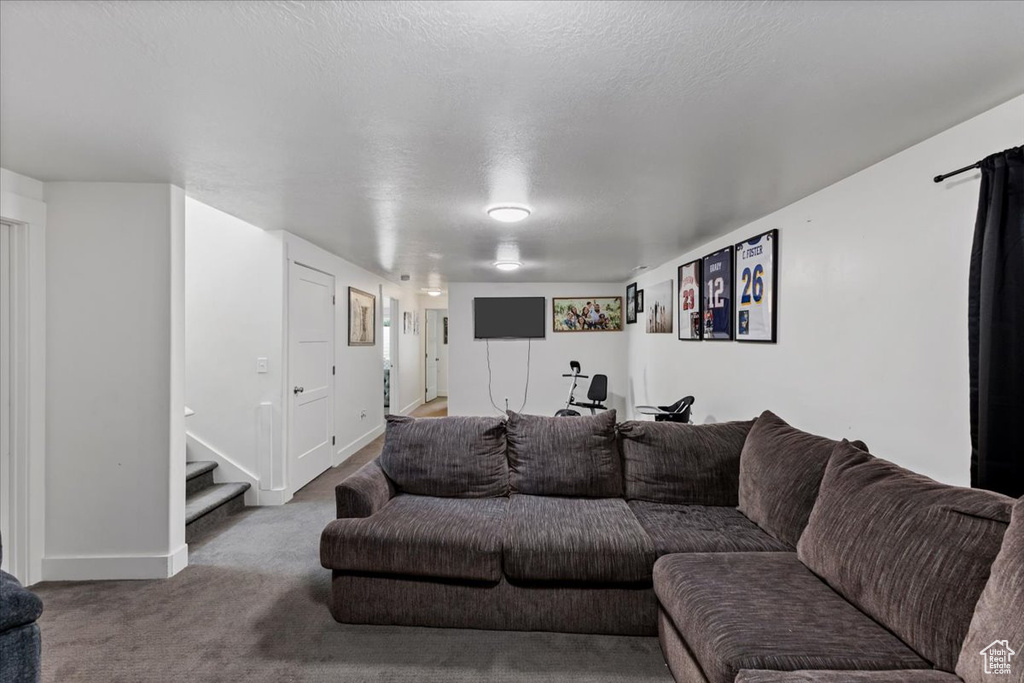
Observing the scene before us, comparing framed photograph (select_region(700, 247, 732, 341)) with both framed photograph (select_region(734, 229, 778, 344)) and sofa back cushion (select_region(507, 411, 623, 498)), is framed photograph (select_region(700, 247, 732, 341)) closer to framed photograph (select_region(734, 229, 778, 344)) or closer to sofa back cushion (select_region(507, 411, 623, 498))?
framed photograph (select_region(734, 229, 778, 344))

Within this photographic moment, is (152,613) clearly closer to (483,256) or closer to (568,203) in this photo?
(568,203)

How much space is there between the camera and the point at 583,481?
2.85m

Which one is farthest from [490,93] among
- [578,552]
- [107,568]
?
[107,568]

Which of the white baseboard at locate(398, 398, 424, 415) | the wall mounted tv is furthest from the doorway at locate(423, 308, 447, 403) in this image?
the wall mounted tv

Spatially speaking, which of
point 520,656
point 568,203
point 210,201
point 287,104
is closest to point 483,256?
point 568,203

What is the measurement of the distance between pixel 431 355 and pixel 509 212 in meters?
8.34

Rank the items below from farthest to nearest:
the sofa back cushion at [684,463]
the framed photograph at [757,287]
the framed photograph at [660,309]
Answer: the framed photograph at [660,309], the framed photograph at [757,287], the sofa back cushion at [684,463]

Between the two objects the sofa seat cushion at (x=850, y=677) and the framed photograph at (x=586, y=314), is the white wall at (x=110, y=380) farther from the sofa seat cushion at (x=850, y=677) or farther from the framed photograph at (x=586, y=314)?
the framed photograph at (x=586, y=314)

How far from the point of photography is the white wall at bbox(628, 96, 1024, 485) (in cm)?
195

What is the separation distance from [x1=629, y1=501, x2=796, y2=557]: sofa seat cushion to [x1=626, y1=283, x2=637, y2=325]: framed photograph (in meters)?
4.55

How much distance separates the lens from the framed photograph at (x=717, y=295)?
3906 mm

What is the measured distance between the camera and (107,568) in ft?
9.30

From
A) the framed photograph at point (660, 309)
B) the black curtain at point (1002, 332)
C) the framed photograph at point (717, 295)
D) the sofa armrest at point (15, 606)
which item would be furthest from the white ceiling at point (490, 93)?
the framed photograph at point (660, 309)

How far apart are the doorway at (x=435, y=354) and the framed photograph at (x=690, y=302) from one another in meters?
6.71
